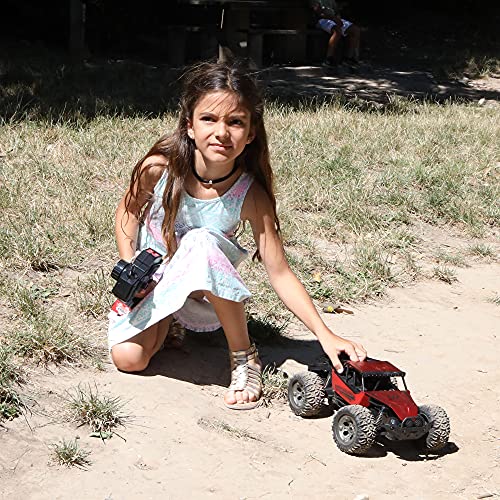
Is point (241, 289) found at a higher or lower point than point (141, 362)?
higher

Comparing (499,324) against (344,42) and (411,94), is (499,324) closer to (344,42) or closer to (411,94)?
(411,94)

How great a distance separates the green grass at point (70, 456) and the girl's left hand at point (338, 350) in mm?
927

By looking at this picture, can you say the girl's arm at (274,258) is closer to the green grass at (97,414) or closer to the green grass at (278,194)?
the green grass at (278,194)

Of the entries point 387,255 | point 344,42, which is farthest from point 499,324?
point 344,42

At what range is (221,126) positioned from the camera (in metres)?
3.63

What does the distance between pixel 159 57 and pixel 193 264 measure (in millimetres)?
8238

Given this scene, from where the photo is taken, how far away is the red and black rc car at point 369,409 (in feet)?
11.0

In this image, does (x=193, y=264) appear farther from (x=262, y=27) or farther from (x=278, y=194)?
(x=262, y=27)

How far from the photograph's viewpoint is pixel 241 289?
3.68 metres

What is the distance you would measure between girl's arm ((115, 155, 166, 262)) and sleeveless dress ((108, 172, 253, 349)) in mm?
35

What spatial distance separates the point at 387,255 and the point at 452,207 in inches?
40.1

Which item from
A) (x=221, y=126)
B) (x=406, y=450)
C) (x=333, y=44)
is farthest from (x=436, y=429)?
(x=333, y=44)

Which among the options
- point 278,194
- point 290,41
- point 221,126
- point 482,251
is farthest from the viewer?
point 290,41

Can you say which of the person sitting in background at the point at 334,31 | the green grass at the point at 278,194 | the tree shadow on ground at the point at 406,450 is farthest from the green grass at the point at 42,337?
the person sitting in background at the point at 334,31
